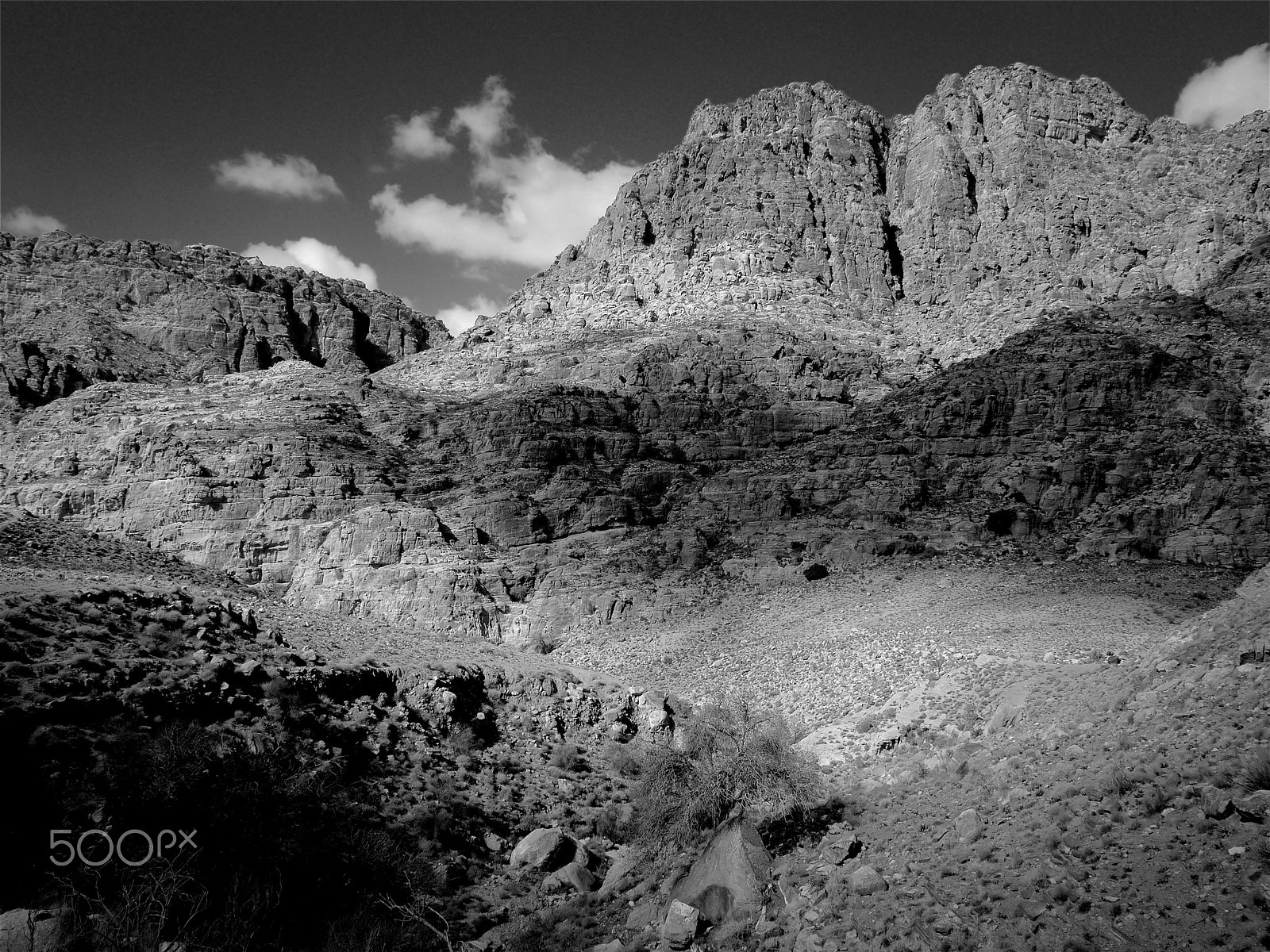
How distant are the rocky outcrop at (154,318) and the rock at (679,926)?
93.6m

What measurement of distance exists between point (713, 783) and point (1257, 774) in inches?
426

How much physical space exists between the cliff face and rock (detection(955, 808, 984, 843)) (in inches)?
1060

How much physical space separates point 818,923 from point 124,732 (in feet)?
47.6

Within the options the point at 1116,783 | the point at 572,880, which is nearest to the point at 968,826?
the point at 1116,783

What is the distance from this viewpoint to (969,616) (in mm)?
32219

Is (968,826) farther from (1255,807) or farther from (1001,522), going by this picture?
(1001,522)

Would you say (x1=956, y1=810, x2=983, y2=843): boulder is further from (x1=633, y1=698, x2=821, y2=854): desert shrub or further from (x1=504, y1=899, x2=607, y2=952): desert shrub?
(x1=504, y1=899, x2=607, y2=952): desert shrub

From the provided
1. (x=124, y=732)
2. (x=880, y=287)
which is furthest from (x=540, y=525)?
(x=880, y=287)

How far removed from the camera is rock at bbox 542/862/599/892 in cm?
1708

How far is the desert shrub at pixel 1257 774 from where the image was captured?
34.4ft

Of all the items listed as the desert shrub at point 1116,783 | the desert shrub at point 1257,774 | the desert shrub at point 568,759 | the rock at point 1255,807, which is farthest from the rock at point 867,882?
the desert shrub at point 568,759

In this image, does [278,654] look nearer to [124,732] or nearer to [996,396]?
[124,732]

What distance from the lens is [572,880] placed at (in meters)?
17.2

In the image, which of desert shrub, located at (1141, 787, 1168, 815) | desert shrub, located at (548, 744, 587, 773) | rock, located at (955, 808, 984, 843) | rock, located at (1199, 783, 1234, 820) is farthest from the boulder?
desert shrub, located at (548, 744, 587, 773)
